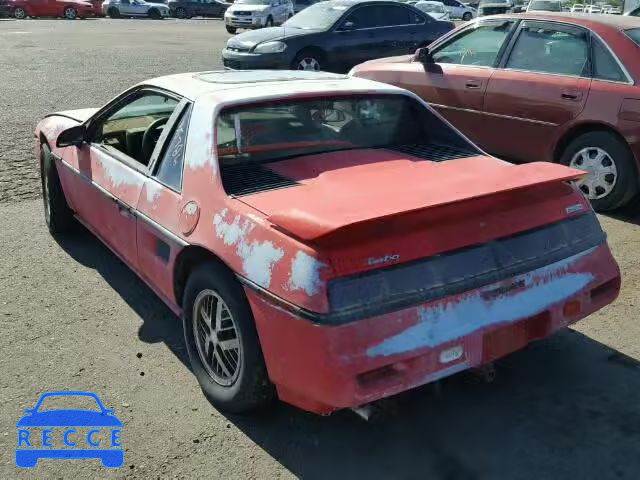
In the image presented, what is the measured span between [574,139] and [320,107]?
10.3 feet

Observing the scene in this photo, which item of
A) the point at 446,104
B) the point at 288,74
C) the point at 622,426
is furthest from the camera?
the point at 446,104

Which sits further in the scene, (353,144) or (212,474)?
(353,144)

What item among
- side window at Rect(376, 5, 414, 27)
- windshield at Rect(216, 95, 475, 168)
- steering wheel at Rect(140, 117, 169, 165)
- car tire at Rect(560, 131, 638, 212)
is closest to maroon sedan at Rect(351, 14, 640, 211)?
car tire at Rect(560, 131, 638, 212)

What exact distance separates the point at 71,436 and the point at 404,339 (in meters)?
1.59

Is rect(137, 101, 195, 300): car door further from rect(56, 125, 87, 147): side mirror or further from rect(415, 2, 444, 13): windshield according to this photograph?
rect(415, 2, 444, 13): windshield

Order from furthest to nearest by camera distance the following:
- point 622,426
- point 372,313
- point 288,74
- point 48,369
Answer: point 288,74
point 48,369
point 622,426
point 372,313

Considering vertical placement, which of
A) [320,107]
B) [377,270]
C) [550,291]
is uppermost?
[320,107]

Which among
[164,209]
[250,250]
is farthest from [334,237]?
[164,209]

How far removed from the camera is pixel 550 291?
3066 millimetres

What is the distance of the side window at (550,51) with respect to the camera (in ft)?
20.1

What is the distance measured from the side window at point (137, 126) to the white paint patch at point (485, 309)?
7.10 feet

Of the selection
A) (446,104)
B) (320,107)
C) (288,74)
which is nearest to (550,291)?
(320,107)

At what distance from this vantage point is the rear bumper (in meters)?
2.56

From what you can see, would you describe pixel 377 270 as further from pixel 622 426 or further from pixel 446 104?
pixel 446 104
